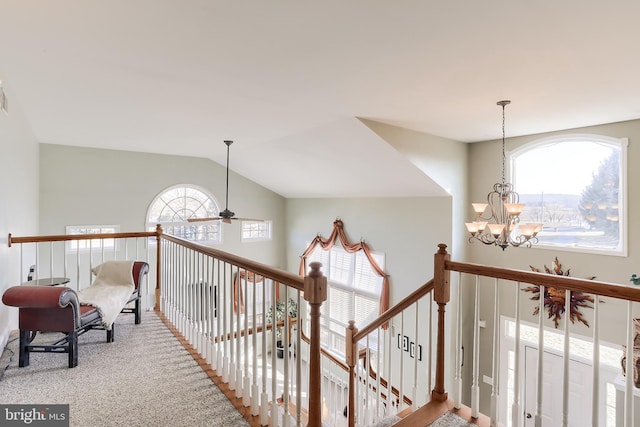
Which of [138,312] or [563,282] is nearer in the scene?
[563,282]

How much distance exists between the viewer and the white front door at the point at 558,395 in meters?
4.61

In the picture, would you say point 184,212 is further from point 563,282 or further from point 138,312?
point 563,282

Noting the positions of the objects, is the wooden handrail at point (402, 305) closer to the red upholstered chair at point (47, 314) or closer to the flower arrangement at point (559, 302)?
the red upholstered chair at point (47, 314)

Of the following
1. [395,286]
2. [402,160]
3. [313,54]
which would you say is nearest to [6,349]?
[313,54]

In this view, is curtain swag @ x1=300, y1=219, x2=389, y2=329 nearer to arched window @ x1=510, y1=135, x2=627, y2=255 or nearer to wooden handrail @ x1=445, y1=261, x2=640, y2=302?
arched window @ x1=510, y1=135, x2=627, y2=255

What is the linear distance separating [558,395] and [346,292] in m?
4.01

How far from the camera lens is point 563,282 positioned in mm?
1643

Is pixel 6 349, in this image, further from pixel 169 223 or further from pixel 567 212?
pixel 567 212

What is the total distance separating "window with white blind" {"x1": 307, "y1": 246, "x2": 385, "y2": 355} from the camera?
6922mm

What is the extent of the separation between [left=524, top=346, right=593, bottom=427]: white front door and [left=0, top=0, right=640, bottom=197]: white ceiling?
337 centimetres

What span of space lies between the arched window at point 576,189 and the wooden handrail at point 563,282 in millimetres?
Result: 3629

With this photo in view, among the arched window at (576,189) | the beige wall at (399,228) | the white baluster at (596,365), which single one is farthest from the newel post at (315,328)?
the arched window at (576,189)

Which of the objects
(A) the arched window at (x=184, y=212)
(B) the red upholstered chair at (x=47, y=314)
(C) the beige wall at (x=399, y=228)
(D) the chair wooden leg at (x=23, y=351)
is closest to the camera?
(B) the red upholstered chair at (x=47, y=314)

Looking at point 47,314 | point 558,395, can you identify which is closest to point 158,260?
point 47,314
